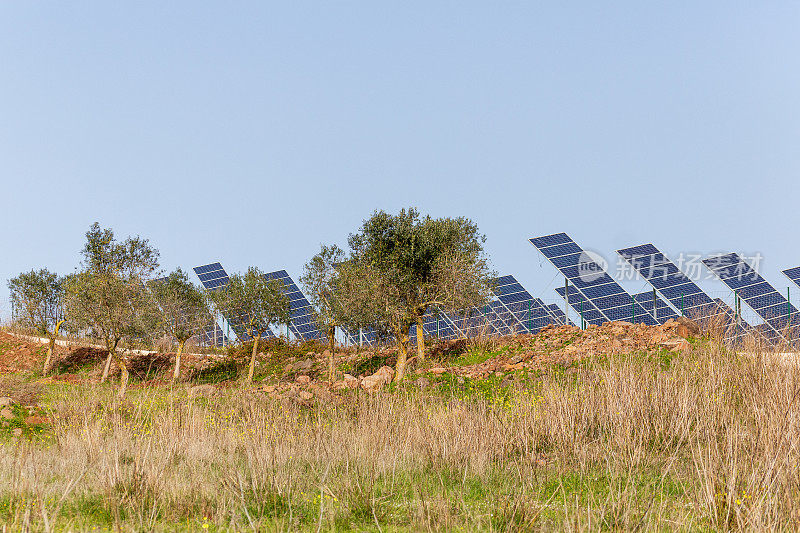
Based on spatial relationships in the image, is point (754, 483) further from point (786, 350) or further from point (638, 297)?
point (638, 297)

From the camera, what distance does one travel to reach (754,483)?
6254 millimetres

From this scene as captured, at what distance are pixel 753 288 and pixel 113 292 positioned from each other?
30540mm

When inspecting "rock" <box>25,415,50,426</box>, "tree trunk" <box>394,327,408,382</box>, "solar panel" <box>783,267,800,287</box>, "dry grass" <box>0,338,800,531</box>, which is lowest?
"rock" <box>25,415,50,426</box>

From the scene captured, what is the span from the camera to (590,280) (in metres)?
32.3

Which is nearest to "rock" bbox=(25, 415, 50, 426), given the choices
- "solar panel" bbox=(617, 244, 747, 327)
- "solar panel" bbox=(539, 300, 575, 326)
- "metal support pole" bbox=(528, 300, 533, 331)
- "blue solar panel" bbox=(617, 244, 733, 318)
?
"metal support pole" bbox=(528, 300, 533, 331)

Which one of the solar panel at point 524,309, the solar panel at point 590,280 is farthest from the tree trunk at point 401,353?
the solar panel at point 590,280

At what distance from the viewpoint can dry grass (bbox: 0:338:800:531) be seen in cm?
642

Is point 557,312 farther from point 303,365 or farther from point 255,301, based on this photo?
point 255,301

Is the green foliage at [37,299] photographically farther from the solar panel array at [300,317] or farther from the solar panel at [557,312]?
the solar panel at [557,312]

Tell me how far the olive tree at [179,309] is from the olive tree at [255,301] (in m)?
2.89

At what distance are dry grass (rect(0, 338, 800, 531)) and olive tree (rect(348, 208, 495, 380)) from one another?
12444 millimetres

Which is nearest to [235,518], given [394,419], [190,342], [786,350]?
[394,419]

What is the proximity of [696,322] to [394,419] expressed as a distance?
17.1 m

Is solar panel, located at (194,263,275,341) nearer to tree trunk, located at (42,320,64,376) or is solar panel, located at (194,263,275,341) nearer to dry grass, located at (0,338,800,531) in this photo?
tree trunk, located at (42,320,64,376)
